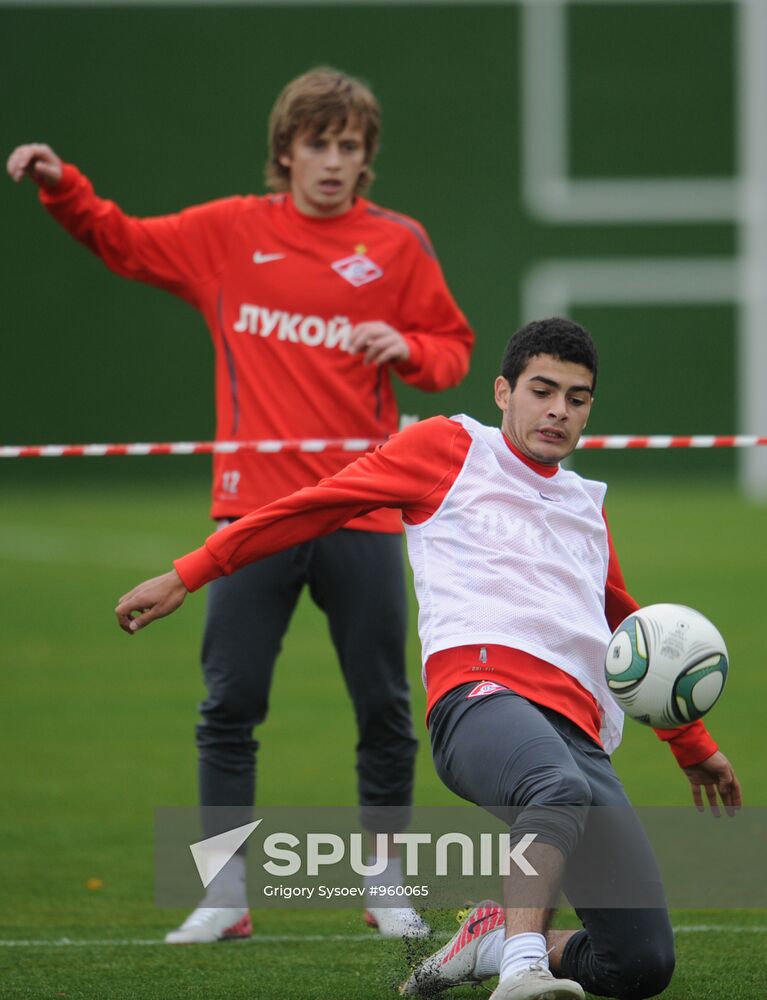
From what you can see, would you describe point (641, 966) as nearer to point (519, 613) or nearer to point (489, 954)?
point (489, 954)

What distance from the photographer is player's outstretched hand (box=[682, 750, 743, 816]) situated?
4.27m

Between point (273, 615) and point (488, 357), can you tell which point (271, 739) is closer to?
point (273, 615)

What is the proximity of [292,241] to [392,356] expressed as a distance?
55 centimetres

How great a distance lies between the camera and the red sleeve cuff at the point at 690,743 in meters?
4.23

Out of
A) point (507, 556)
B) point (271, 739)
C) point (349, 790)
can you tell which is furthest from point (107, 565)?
point (507, 556)

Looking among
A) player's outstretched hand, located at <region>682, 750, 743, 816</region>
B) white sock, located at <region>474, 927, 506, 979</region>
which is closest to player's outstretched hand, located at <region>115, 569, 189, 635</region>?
white sock, located at <region>474, 927, 506, 979</region>

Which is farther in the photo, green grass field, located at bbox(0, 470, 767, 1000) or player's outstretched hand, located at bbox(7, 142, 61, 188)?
player's outstretched hand, located at bbox(7, 142, 61, 188)

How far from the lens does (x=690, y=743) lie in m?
4.24

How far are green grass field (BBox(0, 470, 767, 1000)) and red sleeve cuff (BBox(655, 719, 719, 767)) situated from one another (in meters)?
0.60

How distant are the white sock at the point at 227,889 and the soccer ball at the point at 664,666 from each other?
151 cm

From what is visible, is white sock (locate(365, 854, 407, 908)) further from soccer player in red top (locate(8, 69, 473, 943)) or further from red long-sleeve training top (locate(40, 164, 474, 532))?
red long-sleeve training top (locate(40, 164, 474, 532))

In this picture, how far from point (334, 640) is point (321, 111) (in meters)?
1.63

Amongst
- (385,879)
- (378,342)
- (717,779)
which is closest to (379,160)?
(378,342)

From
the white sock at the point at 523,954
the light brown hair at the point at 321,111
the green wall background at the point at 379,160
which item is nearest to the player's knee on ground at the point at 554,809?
the white sock at the point at 523,954
